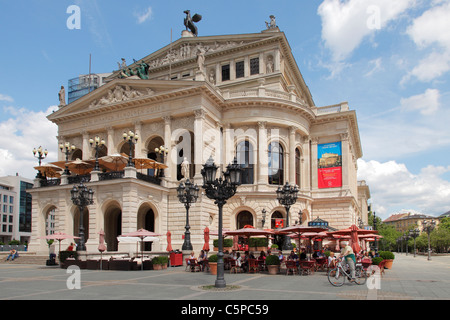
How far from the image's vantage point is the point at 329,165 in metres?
47.1

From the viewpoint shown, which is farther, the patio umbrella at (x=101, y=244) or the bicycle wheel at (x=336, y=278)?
the patio umbrella at (x=101, y=244)

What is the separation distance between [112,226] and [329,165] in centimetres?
2463

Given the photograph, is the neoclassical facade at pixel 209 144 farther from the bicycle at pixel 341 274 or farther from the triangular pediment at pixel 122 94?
the bicycle at pixel 341 274

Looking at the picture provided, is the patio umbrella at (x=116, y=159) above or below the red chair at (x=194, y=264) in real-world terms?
above

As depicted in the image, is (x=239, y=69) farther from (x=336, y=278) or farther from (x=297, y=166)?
(x=336, y=278)

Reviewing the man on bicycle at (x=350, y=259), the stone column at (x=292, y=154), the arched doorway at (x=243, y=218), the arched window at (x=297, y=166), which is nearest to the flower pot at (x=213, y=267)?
the man on bicycle at (x=350, y=259)

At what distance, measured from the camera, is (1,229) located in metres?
101

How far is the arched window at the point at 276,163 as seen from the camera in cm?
4325

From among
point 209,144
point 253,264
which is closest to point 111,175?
point 209,144

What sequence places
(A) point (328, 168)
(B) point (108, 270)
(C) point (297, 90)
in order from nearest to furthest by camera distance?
(B) point (108, 270)
(A) point (328, 168)
(C) point (297, 90)

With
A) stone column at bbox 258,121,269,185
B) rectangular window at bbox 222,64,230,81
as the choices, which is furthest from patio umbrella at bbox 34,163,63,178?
Result: rectangular window at bbox 222,64,230,81

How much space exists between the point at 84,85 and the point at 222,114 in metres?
57.9
